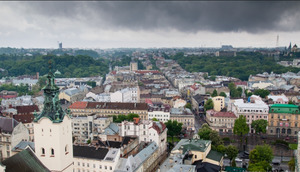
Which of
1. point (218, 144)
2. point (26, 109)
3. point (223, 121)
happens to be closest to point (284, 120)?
point (223, 121)

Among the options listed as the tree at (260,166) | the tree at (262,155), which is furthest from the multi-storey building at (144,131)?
the tree at (260,166)

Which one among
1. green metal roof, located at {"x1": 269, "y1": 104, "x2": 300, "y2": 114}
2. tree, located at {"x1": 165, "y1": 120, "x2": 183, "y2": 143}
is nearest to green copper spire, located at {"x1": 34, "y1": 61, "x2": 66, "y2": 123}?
tree, located at {"x1": 165, "y1": 120, "x2": 183, "y2": 143}

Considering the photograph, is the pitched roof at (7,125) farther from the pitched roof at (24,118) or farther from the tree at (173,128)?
the tree at (173,128)

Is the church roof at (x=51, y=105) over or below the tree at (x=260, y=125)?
over

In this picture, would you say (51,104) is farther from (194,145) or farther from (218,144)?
(218,144)

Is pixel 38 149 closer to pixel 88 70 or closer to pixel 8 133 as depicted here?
pixel 8 133

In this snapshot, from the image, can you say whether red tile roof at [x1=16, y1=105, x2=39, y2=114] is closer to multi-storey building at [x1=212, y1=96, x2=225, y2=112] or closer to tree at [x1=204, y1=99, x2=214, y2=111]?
tree at [x1=204, y1=99, x2=214, y2=111]

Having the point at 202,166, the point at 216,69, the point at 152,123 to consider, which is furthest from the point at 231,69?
the point at 202,166
